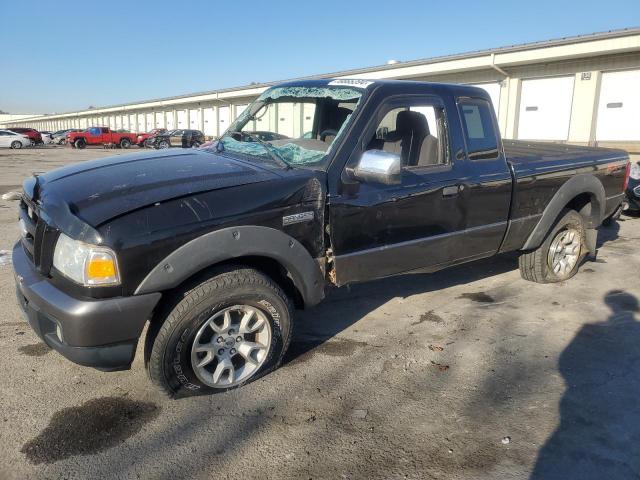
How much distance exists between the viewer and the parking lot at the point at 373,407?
2467mm

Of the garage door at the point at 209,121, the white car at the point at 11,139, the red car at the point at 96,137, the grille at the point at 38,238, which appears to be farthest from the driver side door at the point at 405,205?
the white car at the point at 11,139

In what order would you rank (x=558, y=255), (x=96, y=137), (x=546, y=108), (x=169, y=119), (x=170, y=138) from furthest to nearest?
(x=169, y=119), (x=96, y=137), (x=170, y=138), (x=546, y=108), (x=558, y=255)

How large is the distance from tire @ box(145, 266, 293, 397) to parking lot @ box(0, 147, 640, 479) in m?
0.14

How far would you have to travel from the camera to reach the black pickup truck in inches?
100

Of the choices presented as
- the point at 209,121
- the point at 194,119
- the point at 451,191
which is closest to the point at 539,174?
the point at 451,191

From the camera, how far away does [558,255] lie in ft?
17.0

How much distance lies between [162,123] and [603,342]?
54.2 m

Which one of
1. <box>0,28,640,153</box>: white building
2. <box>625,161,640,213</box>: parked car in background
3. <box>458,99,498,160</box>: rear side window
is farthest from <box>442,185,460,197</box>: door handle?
<box>0,28,640,153</box>: white building

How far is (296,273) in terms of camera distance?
3102mm

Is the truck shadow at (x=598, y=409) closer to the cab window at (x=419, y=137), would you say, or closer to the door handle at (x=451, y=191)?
the door handle at (x=451, y=191)

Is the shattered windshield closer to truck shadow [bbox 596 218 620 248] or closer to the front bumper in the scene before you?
the front bumper

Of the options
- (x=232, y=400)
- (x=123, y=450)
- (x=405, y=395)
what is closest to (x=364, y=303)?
(x=405, y=395)

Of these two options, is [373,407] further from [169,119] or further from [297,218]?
[169,119]

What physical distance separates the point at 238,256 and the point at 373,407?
122 centimetres
